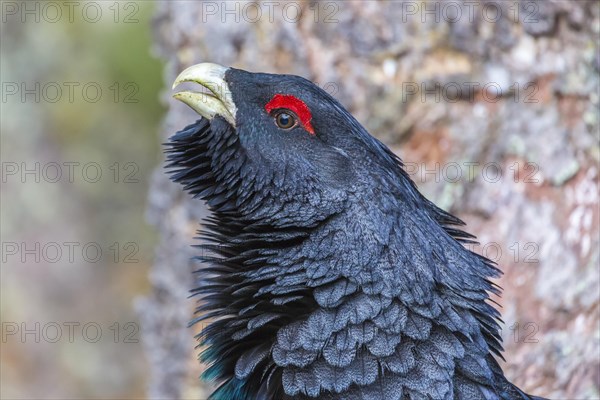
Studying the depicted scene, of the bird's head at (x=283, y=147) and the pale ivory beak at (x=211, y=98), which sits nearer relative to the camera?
the bird's head at (x=283, y=147)

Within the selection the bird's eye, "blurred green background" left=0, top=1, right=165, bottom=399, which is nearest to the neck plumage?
the bird's eye

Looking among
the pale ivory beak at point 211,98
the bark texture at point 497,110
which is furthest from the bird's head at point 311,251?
Result: the bark texture at point 497,110

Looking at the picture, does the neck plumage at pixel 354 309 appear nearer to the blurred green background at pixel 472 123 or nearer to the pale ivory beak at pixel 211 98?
the pale ivory beak at pixel 211 98

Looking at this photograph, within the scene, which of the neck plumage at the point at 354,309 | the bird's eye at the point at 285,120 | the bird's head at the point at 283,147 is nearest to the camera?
the neck plumage at the point at 354,309

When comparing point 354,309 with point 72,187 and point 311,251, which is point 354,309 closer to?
point 311,251

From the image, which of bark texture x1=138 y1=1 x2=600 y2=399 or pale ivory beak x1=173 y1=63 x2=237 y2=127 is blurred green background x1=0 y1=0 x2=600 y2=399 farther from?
pale ivory beak x1=173 y1=63 x2=237 y2=127

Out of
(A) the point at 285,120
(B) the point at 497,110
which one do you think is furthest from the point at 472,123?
(A) the point at 285,120
